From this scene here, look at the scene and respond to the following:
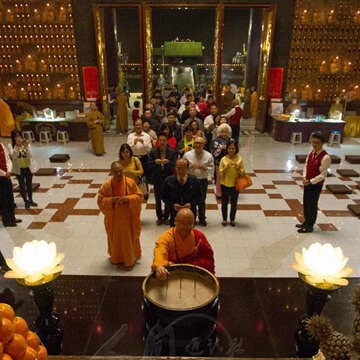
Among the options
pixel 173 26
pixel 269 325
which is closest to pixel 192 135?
pixel 269 325

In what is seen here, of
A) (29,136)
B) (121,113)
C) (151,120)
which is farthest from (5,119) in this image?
(151,120)

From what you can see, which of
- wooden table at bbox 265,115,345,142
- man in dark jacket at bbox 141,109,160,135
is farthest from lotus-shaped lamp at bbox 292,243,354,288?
wooden table at bbox 265,115,345,142

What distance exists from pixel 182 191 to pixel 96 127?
17.1 ft

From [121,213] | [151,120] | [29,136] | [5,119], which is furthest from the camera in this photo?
[5,119]

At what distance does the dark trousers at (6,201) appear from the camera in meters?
5.07

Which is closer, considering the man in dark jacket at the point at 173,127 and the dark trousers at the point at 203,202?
the dark trousers at the point at 203,202

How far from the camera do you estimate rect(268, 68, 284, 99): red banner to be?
1088 centimetres

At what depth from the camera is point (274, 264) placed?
4.30m

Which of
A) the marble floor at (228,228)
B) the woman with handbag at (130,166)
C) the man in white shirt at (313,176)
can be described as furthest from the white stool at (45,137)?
the man in white shirt at (313,176)

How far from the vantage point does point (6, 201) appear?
5160 millimetres

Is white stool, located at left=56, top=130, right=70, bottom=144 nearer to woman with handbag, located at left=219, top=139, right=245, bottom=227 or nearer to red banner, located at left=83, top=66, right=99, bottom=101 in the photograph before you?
red banner, located at left=83, top=66, right=99, bottom=101

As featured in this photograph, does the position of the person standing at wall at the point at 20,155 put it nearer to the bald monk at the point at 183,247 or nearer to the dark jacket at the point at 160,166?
the dark jacket at the point at 160,166

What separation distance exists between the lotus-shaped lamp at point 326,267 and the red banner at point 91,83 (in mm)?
9948

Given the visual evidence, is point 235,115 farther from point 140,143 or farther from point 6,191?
point 6,191
